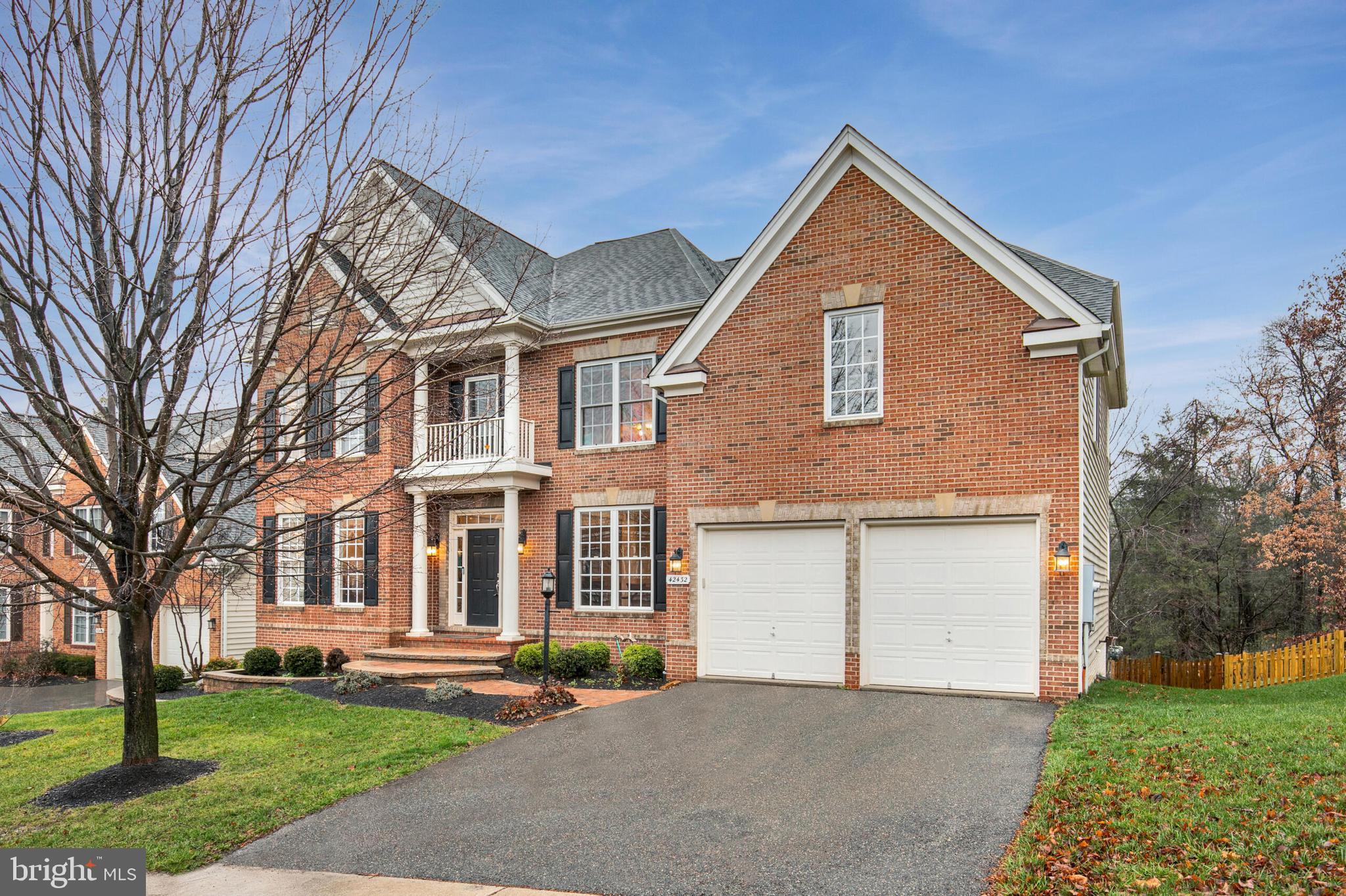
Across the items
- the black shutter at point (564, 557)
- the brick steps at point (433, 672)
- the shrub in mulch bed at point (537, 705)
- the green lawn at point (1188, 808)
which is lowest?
the brick steps at point (433, 672)

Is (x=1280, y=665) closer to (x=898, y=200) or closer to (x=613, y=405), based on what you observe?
(x=898, y=200)

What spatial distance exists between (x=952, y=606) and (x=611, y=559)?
6659mm

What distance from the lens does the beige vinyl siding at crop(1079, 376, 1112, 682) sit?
37.9ft

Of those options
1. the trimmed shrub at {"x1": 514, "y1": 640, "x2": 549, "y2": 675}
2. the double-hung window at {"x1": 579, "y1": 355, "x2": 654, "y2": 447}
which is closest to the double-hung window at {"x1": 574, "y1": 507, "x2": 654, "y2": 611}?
the double-hung window at {"x1": 579, "y1": 355, "x2": 654, "y2": 447}

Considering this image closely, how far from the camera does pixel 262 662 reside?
17391 mm

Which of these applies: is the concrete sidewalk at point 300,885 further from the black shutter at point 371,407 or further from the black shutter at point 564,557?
the black shutter at point 564,557

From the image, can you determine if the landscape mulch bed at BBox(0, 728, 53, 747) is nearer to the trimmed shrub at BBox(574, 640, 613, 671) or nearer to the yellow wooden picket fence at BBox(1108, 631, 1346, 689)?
the trimmed shrub at BBox(574, 640, 613, 671)

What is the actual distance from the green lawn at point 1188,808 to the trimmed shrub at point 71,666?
28050mm

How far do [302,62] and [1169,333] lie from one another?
4695cm

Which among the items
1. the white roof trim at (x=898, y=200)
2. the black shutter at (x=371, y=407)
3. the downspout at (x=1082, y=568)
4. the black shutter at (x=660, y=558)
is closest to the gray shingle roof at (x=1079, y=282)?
the white roof trim at (x=898, y=200)

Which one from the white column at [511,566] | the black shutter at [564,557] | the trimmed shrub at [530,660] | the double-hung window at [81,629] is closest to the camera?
the trimmed shrub at [530,660]

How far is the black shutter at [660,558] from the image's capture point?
1543 centimetres

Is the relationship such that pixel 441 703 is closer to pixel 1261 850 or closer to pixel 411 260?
pixel 411 260

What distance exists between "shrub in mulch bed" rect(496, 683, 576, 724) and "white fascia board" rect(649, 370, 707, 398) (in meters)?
4.90
